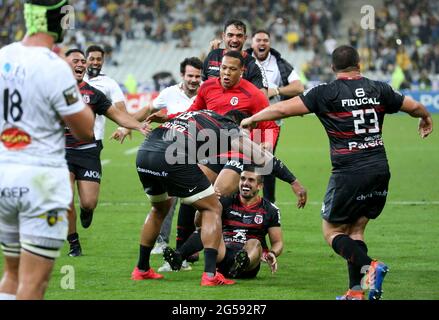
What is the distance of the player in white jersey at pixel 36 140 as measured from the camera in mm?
5848

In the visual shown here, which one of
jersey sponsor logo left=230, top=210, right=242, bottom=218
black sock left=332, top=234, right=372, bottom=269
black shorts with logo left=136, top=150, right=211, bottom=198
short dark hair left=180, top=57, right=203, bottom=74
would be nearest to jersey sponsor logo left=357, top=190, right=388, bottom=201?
black sock left=332, top=234, right=372, bottom=269

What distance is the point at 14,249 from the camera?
20.5 feet

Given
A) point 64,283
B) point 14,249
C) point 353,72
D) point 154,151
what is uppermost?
point 353,72

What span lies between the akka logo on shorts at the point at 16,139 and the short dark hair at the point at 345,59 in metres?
3.35

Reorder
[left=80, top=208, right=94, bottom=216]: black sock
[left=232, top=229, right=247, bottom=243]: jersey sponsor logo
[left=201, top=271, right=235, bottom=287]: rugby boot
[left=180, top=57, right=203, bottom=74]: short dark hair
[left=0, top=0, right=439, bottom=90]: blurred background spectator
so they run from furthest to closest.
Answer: [left=0, top=0, right=439, bottom=90]: blurred background spectator → [left=180, top=57, right=203, bottom=74]: short dark hair → [left=80, top=208, right=94, bottom=216]: black sock → [left=232, top=229, right=247, bottom=243]: jersey sponsor logo → [left=201, top=271, right=235, bottom=287]: rugby boot

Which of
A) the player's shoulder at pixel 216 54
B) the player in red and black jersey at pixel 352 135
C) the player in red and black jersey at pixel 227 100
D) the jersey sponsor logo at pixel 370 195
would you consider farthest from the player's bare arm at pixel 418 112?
the player's shoulder at pixel 216 54

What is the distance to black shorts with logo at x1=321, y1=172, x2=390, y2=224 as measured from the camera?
27.4 ft

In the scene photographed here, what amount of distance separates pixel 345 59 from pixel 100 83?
4.68m

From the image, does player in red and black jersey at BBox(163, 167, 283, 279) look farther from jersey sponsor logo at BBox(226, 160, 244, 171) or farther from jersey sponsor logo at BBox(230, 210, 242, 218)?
jersey sponsor logo at BBox(226, 160, 244, 171)

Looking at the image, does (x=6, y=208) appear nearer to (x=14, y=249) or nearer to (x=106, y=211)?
(x=14, y=249)

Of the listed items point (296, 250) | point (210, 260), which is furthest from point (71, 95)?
point (296, 250)
